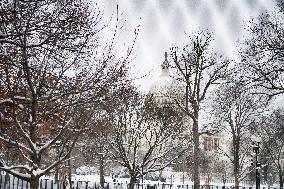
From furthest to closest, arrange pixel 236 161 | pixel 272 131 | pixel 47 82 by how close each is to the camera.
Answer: pixel 272 131
pixel 236 161
pixel 47 82

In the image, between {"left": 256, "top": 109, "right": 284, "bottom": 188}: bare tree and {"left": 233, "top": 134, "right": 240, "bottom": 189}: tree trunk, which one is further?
{"left": 256, "top": 109, "right": 284, "bottom": 188}: bare tree

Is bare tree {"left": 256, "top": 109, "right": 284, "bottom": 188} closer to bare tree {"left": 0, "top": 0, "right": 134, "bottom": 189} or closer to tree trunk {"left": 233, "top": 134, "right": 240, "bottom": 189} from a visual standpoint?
tree trunk {"left": 233, "top": 134, "right": 240, "bottom": 189}

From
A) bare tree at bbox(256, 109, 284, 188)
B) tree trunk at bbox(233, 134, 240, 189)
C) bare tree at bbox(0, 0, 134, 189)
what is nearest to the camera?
bare tree at bbox(0, 0, 134, 189)

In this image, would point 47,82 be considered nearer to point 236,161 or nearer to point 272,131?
point 236,161

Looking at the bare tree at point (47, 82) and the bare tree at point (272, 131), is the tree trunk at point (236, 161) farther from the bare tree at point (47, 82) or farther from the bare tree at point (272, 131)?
the bare tree at point (47, 82)

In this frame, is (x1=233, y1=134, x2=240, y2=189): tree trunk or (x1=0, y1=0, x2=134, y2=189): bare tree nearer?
(x1=0, y1=0, x2=134, y2=189): bare tree

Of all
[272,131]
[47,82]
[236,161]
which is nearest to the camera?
[47,82]

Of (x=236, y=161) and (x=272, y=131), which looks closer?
(x=236, y=161)

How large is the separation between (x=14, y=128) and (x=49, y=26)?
8.22 feet

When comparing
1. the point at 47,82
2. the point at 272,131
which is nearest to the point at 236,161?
the point at 272,131

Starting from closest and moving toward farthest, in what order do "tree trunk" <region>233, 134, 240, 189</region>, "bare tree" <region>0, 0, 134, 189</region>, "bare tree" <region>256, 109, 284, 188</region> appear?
"bare tree" <region>0, 0, 134, 189</region>, "tree trunk" <region>233, 134, 240, 189</region>, "bare tree" <region>256, 109, 284, 188</region>

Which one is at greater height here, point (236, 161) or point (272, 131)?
point (272, 131)

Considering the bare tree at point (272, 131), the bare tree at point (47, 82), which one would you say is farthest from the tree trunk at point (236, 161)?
the bare tree at point (47, 82)

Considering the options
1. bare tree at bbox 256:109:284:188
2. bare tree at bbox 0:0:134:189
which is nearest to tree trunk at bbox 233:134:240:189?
bare tree at bbox 256:109:284:188
